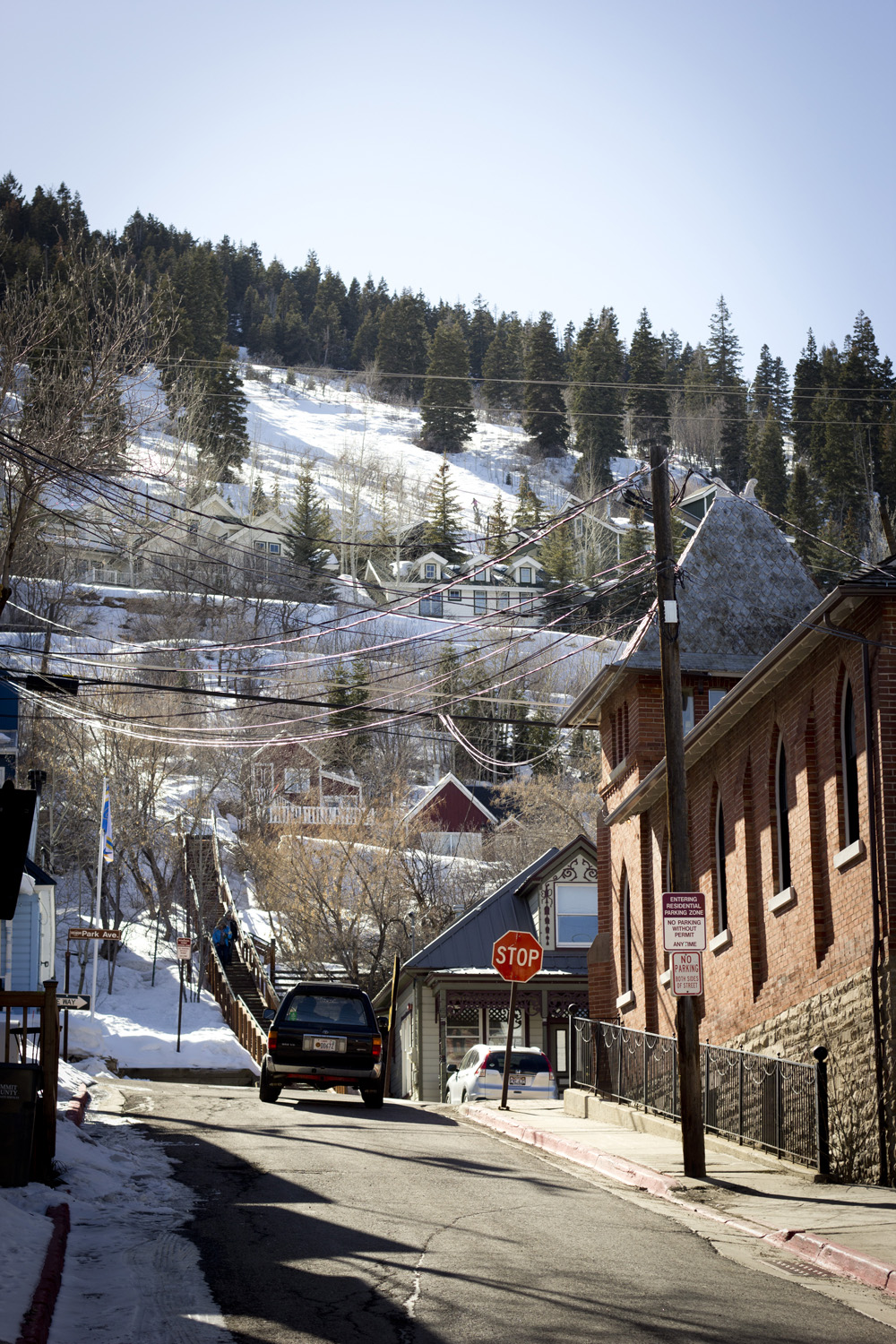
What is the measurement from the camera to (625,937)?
27.2 m

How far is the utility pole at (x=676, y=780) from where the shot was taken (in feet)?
46.3

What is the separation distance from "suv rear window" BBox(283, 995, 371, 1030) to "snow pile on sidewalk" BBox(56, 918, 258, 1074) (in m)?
11.5

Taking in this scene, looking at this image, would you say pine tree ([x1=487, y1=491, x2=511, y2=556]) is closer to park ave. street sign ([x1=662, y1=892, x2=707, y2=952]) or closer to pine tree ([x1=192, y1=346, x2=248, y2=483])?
pine tree ([x1=192, y1=346, x2=248, y2=483])

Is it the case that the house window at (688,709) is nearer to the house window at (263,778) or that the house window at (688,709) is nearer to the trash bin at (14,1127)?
the trash bin at (14,1127)

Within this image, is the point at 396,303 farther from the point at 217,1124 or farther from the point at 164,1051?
the point at 217,1124

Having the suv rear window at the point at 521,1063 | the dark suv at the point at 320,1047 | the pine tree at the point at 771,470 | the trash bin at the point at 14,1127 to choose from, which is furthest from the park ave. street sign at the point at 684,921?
the pine tree at the point at 771,470

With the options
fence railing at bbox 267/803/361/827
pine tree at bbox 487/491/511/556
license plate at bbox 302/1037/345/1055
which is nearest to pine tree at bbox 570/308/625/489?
pine tree at bbox 487/491/511/556

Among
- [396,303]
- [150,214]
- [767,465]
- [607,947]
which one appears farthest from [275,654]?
[150,214]

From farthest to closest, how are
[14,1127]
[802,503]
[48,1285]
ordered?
[802,503]
[14,1127]
[48,1285]

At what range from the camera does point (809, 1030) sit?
15.9 metres

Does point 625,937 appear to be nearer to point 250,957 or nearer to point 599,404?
point 250,957

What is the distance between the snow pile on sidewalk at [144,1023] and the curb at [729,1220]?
16279mm

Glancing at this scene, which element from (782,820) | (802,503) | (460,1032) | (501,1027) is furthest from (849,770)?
(802,503)

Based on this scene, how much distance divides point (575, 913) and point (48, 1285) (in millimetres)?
30872
